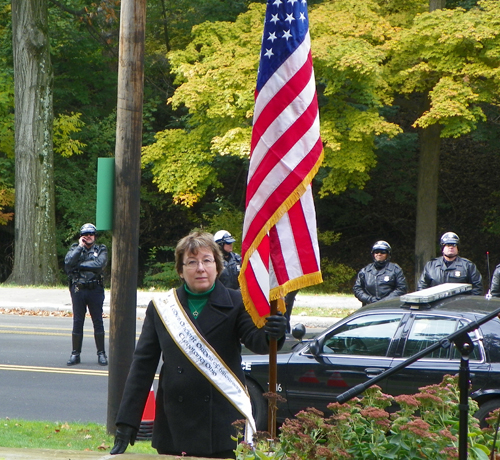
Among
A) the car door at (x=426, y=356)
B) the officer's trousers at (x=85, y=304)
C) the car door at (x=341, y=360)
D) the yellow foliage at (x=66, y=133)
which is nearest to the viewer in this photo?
the car door at (x=426, y=356)

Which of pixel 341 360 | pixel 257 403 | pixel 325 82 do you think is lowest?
pixel 257 403

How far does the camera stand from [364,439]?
3.25 metres

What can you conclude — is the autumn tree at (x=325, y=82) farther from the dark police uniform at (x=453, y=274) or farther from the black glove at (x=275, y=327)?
the black glove at (x=275, y=327)

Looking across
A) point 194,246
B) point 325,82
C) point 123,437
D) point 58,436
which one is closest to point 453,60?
point 325,82

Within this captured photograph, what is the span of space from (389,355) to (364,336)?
1.05 ft

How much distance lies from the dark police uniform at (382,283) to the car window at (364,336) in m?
3.20

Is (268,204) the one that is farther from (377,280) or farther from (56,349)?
(56,349)

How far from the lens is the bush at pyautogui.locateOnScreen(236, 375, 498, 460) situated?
10.1ft

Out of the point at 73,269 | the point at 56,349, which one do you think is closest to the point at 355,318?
the point at 73,269

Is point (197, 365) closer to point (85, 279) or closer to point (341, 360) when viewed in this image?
point (341, 360)

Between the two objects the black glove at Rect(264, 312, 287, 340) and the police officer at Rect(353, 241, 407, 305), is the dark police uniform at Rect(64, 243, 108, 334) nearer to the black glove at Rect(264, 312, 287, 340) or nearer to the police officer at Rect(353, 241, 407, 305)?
the police officer at Rect(353, 241, 407, 305)

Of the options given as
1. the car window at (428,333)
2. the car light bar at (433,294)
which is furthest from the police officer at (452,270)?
the car window at (428,333)

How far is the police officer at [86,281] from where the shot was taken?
11.3 metres

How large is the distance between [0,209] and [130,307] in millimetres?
21280
